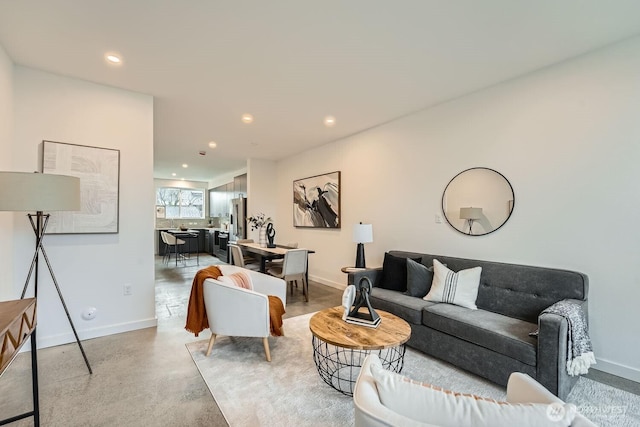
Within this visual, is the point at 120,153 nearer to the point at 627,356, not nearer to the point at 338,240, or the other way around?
the point at 338,240

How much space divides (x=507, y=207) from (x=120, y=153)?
414 cm

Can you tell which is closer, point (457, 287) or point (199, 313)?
point (199, 313)

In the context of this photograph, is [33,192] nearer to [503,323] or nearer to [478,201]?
[503,323]

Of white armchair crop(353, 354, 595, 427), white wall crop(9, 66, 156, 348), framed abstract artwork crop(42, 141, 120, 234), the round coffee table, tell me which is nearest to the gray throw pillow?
the round coffee table

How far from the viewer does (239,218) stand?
7.23 m

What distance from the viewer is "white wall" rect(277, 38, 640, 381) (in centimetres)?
226

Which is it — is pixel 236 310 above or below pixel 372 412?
below

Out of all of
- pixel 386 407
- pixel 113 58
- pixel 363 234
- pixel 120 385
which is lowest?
pixel 120 385

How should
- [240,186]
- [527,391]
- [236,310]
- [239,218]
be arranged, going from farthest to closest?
[240,186] < [239,218] < [236,310] < [527,391]

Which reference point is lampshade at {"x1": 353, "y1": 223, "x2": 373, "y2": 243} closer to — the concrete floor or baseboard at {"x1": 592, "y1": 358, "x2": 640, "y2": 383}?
the concrete floor

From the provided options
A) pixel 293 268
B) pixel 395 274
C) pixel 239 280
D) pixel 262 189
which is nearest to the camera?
pixel 239 280

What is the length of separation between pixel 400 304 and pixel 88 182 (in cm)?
341

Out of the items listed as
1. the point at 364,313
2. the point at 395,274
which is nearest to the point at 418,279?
the point at 395,274

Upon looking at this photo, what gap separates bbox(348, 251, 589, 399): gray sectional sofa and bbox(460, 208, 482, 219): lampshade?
50 centimetres
